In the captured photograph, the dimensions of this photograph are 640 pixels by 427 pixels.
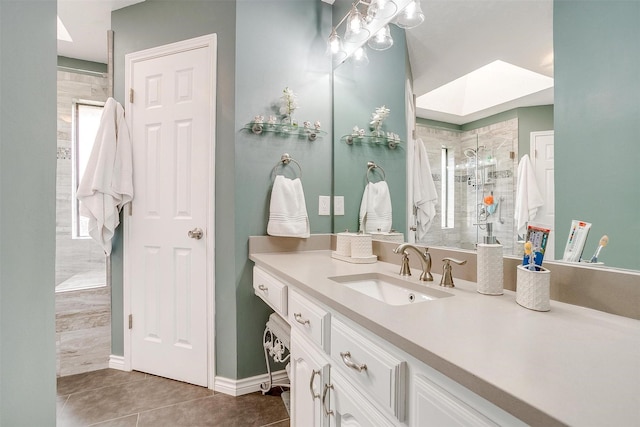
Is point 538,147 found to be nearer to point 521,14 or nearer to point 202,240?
point 521,14

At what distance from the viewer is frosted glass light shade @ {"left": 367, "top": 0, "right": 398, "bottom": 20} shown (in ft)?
5.00

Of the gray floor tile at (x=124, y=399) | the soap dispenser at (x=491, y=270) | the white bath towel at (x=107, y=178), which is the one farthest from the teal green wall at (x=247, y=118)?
the soap dispenser at (x=491, y=270)

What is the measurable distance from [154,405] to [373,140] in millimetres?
1951

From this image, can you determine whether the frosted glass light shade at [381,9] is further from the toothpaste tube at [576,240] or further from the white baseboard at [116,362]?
the white baseboard at [116,362]

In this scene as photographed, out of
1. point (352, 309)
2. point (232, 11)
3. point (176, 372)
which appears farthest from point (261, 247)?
point (232, 11)

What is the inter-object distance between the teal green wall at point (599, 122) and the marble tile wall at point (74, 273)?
8.62 feet

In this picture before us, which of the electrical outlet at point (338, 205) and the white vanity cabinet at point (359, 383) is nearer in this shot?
the white vanity cabinet at point (359, 383)

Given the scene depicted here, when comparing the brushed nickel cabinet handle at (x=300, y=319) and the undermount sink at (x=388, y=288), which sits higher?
the undermount sink at (x=388, y=288)

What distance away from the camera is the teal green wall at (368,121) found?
5.16ft

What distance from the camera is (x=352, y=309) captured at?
2.63 feet

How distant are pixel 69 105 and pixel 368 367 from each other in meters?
3.35

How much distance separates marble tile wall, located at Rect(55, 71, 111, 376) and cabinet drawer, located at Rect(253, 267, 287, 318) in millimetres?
1235

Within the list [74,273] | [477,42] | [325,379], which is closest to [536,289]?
[325,379]

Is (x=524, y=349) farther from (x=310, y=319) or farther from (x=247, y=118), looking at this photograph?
(x=247, y=118)
